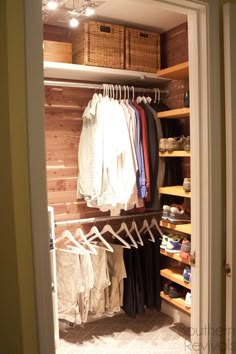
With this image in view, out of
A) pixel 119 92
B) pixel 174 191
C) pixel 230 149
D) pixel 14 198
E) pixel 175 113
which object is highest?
pixel 119 92

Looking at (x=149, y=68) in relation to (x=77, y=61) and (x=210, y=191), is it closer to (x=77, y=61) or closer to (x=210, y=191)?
(x=77, y=61)

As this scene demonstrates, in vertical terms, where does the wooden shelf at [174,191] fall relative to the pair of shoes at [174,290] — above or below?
above

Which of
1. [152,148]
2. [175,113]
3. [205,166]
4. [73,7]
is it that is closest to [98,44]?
[73,7]

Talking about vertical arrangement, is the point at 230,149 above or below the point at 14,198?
above

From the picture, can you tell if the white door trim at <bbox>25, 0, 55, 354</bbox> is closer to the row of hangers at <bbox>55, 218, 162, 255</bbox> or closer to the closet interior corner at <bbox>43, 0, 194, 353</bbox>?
the closet interior corner at <bbox>43, 0, 194, 353</bbox>

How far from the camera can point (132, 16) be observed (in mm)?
2648

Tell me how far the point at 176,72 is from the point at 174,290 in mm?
1724

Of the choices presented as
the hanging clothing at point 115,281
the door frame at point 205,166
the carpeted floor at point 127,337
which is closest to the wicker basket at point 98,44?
the door frame at point 205,166

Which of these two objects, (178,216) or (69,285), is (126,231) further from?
(69,285)

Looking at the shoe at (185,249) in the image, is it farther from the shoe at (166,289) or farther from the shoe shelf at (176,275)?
the shoe at (166,289)

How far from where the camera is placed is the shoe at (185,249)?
2463 mm

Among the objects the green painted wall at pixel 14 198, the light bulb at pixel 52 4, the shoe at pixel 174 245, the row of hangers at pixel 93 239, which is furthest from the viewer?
the row of hangers at pixel 93 239

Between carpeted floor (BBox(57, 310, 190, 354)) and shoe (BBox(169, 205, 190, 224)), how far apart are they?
95 centimetres

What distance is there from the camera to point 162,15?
8.68ft
